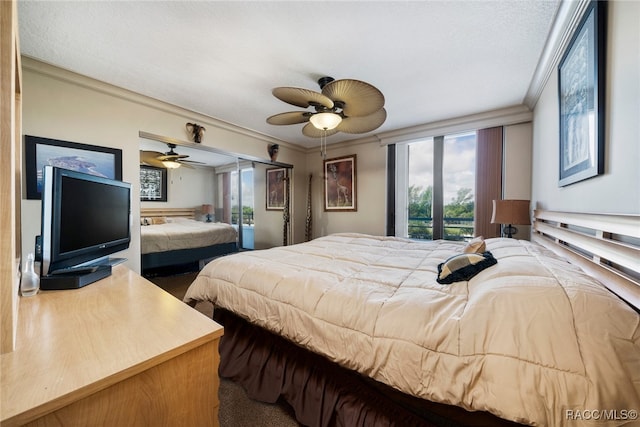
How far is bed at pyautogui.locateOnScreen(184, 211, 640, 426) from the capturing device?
701 millimetres

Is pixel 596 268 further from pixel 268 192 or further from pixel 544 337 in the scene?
pixel 268 192

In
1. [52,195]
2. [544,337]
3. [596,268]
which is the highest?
[52,195]

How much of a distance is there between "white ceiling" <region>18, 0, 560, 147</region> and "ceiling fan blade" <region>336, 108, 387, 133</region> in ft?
1.28

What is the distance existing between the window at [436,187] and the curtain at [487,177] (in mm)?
105

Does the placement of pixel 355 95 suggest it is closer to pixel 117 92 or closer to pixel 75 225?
pixel 75 225

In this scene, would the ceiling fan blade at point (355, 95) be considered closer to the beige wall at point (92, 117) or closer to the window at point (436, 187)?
the window at point (436, 187)

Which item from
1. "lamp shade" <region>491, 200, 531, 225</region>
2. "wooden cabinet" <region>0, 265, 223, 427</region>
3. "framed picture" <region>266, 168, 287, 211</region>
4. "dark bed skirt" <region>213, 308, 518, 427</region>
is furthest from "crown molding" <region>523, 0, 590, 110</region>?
"framed picture" <region>266, 168, 287, 211</region>

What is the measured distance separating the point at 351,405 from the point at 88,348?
109 cm

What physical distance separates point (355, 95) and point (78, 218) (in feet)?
6.15

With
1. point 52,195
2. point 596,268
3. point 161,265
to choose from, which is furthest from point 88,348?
point 161,265

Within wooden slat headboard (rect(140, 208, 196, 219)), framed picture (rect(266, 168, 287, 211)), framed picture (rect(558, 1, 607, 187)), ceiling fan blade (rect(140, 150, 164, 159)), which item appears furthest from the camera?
framed picture (rect(266, 168, 287, 211))

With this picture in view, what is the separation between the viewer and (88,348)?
2.13 feet

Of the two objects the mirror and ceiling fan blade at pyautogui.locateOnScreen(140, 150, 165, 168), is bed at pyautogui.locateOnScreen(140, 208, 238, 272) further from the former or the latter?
ceiling fan blade at pyautogui.locateOnScreen(140, 150, 165, 168)

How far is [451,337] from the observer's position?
859 millimetres
